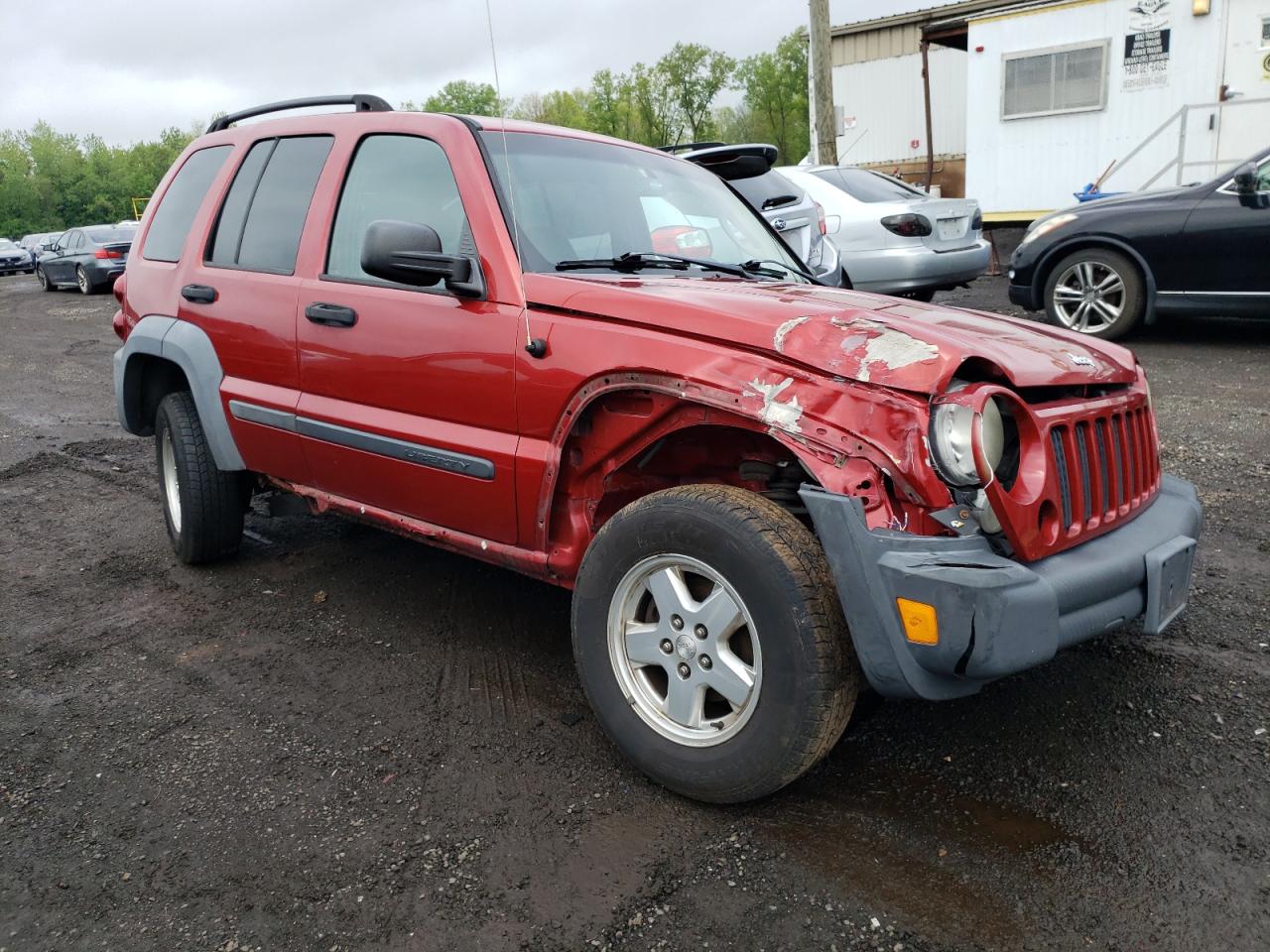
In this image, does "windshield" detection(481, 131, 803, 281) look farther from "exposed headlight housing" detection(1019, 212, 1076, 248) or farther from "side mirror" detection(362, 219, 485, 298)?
"exposed headlight housing" detection(1019, 212, 1076, 248)

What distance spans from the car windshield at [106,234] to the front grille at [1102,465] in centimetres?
2316

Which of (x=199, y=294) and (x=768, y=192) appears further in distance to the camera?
(x=768, y=192)

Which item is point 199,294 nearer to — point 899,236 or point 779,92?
point 899,236

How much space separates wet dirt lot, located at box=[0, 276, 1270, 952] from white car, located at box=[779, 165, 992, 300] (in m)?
5.56

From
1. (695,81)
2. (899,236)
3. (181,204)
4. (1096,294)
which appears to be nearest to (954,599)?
(181,204)

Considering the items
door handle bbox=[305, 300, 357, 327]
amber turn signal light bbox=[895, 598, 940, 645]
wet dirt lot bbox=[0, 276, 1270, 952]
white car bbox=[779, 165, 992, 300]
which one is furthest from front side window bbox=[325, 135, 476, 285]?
white car bbox=[779, 165, 992, 300]

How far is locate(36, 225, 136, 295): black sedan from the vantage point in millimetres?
20844

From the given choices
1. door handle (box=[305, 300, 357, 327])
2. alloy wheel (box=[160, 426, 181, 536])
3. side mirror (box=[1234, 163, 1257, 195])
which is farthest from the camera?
side mirror (box=[1234, 163, 1257, 195])

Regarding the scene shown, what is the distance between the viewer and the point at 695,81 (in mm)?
59531

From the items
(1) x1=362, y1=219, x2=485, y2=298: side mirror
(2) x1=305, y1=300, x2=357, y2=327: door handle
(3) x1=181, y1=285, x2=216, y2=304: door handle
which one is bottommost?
(2) x1=305, y1=300, x2=357, y2=327: door handle

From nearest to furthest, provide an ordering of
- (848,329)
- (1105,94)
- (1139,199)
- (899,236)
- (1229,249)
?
1. (848,329)
2. (1229,249)
3. (1139,199)
4. (899,236)
5. (1105,94)

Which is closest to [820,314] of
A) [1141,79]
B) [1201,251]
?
[1201,251]

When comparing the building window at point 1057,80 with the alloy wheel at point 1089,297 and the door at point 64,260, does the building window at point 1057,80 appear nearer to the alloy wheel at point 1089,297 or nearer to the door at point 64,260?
the alloy wheel at point 1089,297

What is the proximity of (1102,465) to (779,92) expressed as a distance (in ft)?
219
